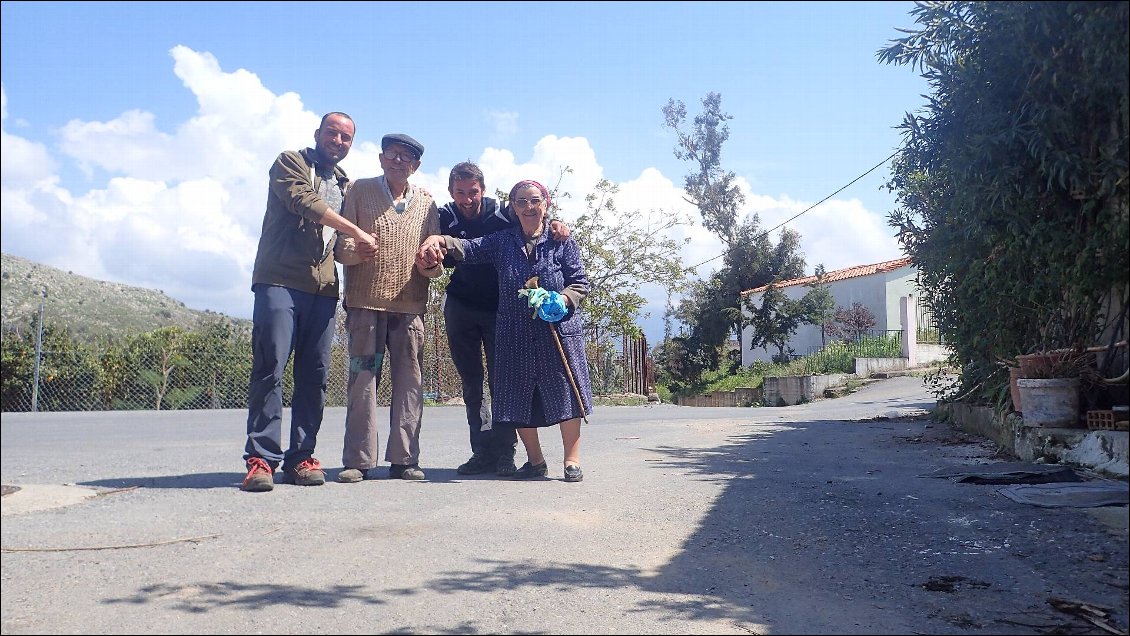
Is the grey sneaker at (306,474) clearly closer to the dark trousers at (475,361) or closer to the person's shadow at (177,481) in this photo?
the person's shadow at (177,481)

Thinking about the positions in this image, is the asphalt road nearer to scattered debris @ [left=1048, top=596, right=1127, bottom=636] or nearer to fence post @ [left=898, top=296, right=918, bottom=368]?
scattered debris @ [left=1048, top=596, right=1127, bottom=636]

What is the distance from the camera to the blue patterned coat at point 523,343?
15.6ft

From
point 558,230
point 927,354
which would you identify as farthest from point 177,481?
point 927,354

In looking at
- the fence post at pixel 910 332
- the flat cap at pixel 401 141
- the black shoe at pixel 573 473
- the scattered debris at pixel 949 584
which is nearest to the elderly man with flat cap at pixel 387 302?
the flat cap at pixel 401 141

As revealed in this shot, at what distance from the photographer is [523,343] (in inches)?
189

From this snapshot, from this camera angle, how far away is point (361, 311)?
4543 millimetres

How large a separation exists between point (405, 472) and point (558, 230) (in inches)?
63.9

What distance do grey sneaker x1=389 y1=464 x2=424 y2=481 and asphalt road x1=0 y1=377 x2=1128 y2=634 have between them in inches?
3.6

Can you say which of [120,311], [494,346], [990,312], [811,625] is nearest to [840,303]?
[120,311]

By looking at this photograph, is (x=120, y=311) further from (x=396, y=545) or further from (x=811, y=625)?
(x=811, y=625)

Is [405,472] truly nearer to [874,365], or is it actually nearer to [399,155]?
[399,155]

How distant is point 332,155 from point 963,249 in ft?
15.0

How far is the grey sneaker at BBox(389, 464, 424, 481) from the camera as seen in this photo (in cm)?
459

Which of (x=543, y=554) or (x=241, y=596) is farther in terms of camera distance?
(x=543, y=554)
